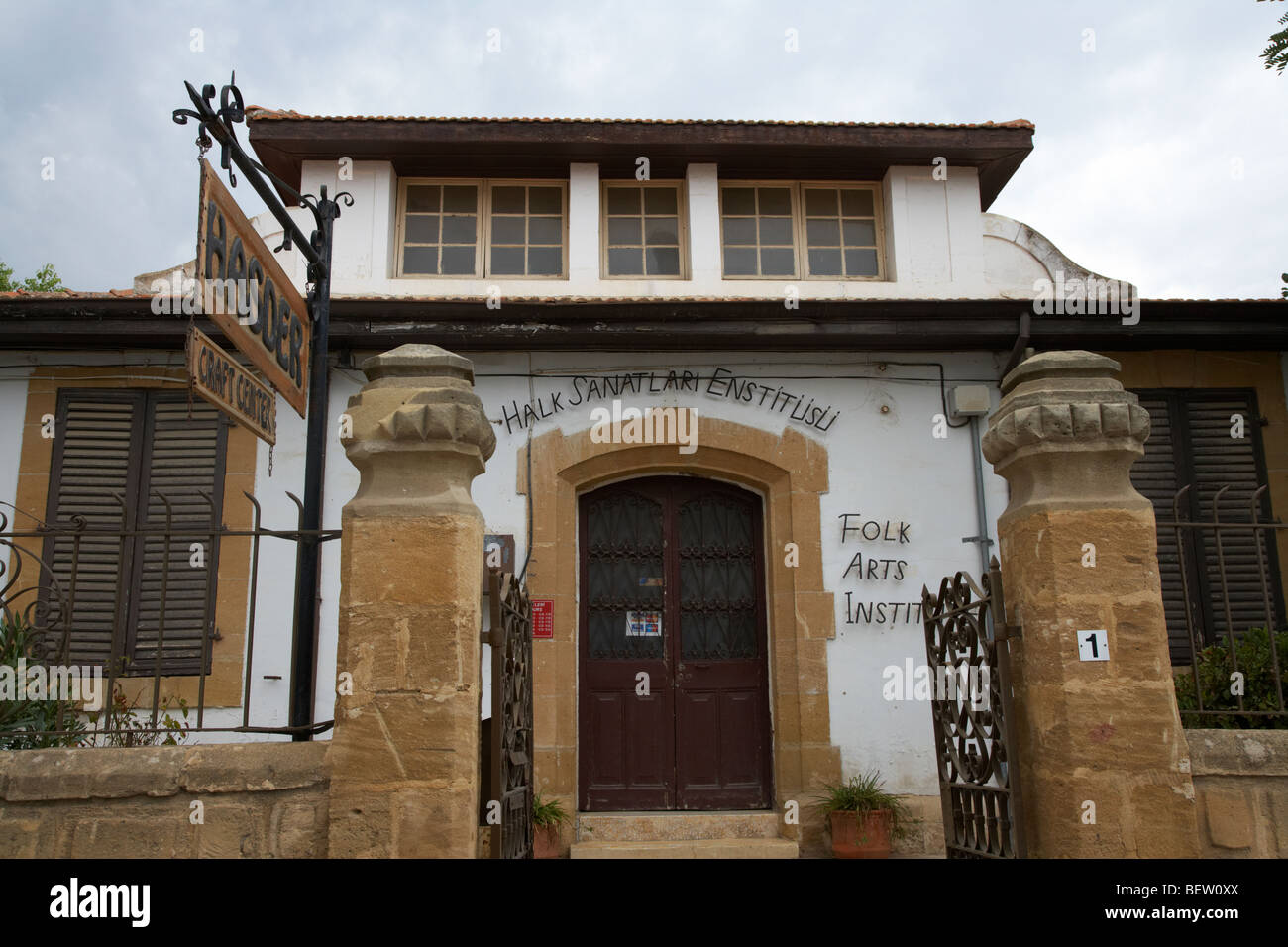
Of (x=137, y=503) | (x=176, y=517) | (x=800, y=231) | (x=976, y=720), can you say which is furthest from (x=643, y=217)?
(x=976, y=720)

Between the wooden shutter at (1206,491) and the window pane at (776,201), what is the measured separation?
312 cm

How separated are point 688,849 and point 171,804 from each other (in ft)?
12.1

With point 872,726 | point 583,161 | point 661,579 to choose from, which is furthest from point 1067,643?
point 583,161

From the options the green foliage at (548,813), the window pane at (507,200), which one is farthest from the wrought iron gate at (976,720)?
the window pane at (507,200)

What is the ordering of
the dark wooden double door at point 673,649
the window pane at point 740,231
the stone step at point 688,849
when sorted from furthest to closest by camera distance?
the window pane at point 740,231 → the dark wooden double door at point 673,649 → the stone step at point 688,849

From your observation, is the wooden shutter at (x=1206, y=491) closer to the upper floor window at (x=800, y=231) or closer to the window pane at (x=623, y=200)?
the upper floor window at (x=800, y=231)

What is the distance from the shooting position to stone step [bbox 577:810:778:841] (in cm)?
707

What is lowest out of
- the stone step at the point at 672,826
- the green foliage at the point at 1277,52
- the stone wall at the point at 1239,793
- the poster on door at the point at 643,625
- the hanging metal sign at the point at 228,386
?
the stone step at the point at 672,826

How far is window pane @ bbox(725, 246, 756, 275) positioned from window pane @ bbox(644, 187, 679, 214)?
0.60 m

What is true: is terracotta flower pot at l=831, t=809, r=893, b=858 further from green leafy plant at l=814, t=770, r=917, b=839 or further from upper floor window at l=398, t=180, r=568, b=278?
upper floor window at l=398, t=180, r=568, b=278

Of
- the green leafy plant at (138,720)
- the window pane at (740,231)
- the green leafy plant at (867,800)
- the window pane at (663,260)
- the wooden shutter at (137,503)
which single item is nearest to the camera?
the green leafy plant at (138,720)

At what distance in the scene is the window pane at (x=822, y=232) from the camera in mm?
8688

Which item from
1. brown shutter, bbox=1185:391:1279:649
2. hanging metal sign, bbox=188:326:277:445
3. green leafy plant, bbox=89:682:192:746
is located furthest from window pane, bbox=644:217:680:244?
green leafy plant, bbox=89:682:192:746
